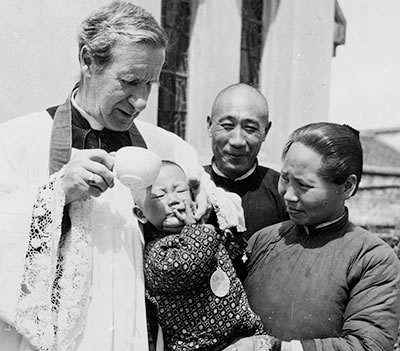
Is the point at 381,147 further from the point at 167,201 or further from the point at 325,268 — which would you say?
the point at 167,201

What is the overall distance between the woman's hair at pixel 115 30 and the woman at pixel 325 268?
2.24 ft

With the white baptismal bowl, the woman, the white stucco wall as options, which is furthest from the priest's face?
the white stucco wall

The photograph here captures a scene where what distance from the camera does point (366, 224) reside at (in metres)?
16.1

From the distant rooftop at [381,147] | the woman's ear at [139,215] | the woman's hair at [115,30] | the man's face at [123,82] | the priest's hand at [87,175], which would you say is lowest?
the distant rooftop at [381,147]

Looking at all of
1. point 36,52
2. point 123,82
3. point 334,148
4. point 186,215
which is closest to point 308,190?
point 334,148

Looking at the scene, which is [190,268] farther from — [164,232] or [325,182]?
[325,182]

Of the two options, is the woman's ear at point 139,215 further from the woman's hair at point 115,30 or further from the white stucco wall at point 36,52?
the white stucco wall at point 36,52

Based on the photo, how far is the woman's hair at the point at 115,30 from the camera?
267cm

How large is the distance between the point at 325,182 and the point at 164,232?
628 mm

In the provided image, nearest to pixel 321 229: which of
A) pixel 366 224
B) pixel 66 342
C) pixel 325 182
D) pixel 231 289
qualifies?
pixel 325 182

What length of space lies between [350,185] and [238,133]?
4.04 feet

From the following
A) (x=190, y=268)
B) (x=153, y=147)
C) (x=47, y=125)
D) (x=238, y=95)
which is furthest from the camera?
(x=238, y=95)

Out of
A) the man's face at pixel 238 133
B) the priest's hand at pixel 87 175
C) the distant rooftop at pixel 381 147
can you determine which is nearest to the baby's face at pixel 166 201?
the priest's hand at pixel 87 175

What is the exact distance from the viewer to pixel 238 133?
12.9ft
